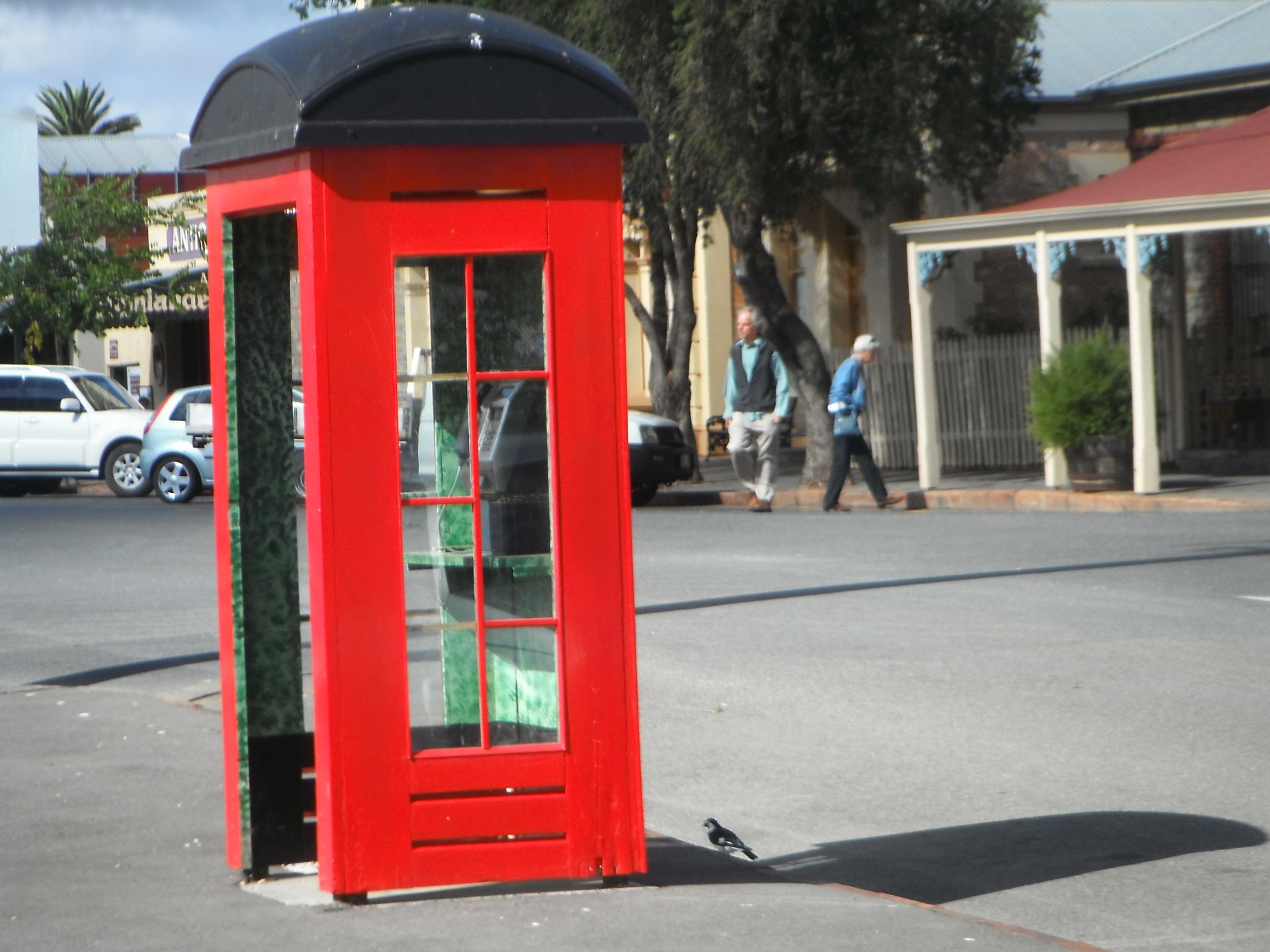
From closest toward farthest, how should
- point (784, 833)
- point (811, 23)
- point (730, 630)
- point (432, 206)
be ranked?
point (432, 206)
point (784, 833)
point (730, 630)
point (811, 23)

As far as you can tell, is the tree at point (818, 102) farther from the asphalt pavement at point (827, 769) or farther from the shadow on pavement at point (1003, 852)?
the shadow on pavement at point (1003, 852)

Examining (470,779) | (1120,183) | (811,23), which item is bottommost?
(470,779)

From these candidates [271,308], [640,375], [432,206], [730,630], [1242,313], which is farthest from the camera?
[640,375]

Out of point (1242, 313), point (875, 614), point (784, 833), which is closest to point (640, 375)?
point (1242, 313)

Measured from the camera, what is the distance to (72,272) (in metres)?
34.5

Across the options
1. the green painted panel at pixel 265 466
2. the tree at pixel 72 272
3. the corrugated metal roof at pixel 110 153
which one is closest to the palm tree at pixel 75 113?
the corrugated metal roof at pixel 110 153

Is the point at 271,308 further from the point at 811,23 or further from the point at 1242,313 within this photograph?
the point at 1242,313

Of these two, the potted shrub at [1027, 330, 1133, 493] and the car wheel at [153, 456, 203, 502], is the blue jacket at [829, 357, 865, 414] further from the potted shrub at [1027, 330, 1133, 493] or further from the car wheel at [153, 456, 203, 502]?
the car wheel at [153, 456, 203, 502]

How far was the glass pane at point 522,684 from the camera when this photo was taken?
4.59 metres

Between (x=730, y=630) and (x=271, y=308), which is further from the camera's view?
(x=730, y=630)

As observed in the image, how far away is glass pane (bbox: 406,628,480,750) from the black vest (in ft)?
43.2

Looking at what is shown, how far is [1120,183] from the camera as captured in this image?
66.4 ft

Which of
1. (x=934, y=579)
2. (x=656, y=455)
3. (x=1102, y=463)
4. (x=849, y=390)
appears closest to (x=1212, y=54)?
(x=1102, y=463)

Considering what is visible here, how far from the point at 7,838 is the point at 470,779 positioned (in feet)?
6.04
